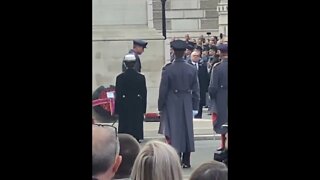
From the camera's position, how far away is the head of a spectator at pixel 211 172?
2.25 m

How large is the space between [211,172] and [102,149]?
0.42 m

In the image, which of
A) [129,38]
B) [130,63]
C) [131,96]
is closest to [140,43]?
[129,38]

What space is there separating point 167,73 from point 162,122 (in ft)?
1.80

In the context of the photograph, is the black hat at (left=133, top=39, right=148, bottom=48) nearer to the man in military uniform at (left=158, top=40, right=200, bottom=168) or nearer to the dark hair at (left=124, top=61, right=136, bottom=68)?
the dark hair at (left=124, top=61, right=136, bottom=68)

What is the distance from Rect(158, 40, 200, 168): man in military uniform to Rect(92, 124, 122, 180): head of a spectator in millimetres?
4549

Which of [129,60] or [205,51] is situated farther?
[205,51]

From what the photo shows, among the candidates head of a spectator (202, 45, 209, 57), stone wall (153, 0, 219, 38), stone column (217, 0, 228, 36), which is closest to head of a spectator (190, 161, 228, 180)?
stone column (217, 0, 228, 36)

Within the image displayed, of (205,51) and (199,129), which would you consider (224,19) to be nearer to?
(199,129)

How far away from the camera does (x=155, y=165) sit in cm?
241

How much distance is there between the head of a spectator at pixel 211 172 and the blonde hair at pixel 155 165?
0.28 feet

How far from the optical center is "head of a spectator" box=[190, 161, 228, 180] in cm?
225

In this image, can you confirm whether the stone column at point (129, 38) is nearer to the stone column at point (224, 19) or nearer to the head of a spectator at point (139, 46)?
the head of a spectator at point (139, 46)
